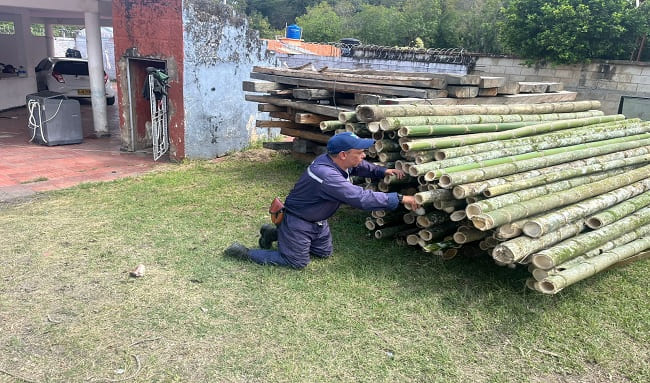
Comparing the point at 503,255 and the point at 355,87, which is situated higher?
the point at 355,87

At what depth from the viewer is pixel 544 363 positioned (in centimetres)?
345

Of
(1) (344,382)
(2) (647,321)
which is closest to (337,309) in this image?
(1) (344,382)

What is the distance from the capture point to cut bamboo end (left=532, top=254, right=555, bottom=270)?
3702 mm

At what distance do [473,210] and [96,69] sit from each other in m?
9.22

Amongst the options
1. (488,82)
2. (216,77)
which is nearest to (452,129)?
(488,82)

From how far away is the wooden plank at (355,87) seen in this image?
6.16 meters

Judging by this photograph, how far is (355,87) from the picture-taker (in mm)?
6641

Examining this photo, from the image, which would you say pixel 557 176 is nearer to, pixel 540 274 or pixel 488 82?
pixel 540 274

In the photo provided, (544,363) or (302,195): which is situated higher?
(302,195)

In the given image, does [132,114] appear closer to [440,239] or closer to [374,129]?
[374,129]

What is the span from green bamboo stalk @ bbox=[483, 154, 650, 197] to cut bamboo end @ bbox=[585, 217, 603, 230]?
1.65ft

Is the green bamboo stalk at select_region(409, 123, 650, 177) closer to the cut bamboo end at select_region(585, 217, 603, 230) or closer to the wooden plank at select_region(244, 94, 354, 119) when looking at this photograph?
the cut bamboo end at select_region(585, 217, 603, 230)

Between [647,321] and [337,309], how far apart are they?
251 cm

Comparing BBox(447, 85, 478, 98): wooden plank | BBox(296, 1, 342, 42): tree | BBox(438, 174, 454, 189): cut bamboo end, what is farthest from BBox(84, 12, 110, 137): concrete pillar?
BBox(296, 1, 342, 42): tree
